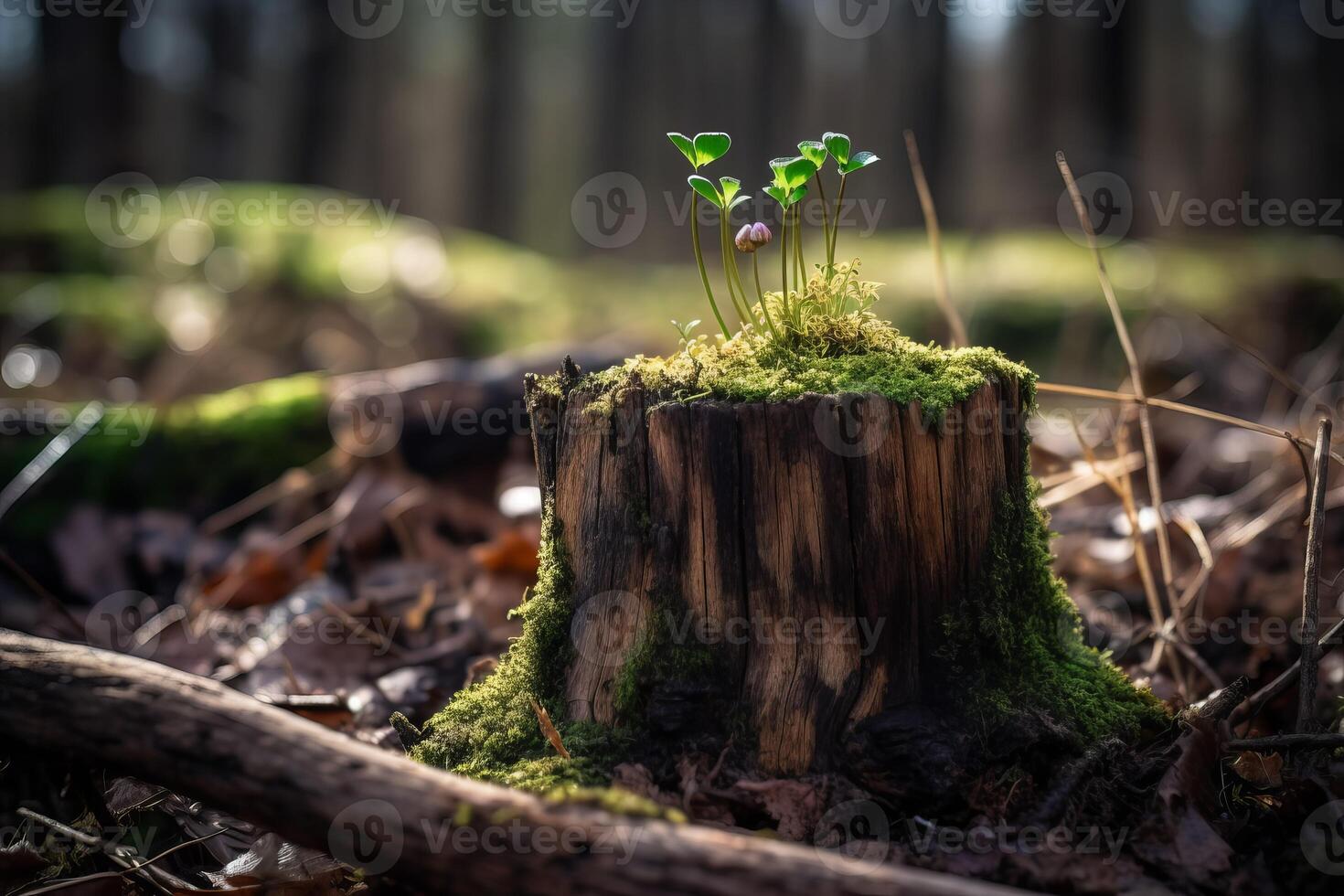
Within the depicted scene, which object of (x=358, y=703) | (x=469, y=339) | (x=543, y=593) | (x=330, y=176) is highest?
(x=330, y=176)

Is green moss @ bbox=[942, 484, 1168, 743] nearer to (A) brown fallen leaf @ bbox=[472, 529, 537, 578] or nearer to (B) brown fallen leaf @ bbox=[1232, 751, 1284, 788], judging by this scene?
(B) brown fallen leaf @ bbox=[1232, 751, 1284, 788]

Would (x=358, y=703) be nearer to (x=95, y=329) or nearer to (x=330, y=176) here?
(x=95, y=329)

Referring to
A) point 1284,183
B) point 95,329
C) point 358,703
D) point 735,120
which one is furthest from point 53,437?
point 1284,183

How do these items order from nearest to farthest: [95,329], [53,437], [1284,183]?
1. [53,437]
2. [95,329]
3. [1284,183]

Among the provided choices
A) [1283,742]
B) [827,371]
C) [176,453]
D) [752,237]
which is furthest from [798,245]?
[176,453]

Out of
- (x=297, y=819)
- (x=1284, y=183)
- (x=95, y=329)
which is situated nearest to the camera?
(x=297, y=819)

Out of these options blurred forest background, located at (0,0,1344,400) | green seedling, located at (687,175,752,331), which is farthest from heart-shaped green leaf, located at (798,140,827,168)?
blurred forest background, located at (0,0,1344,400)

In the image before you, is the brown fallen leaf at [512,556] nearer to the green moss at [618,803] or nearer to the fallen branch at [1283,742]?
the green moss at [618,803]
